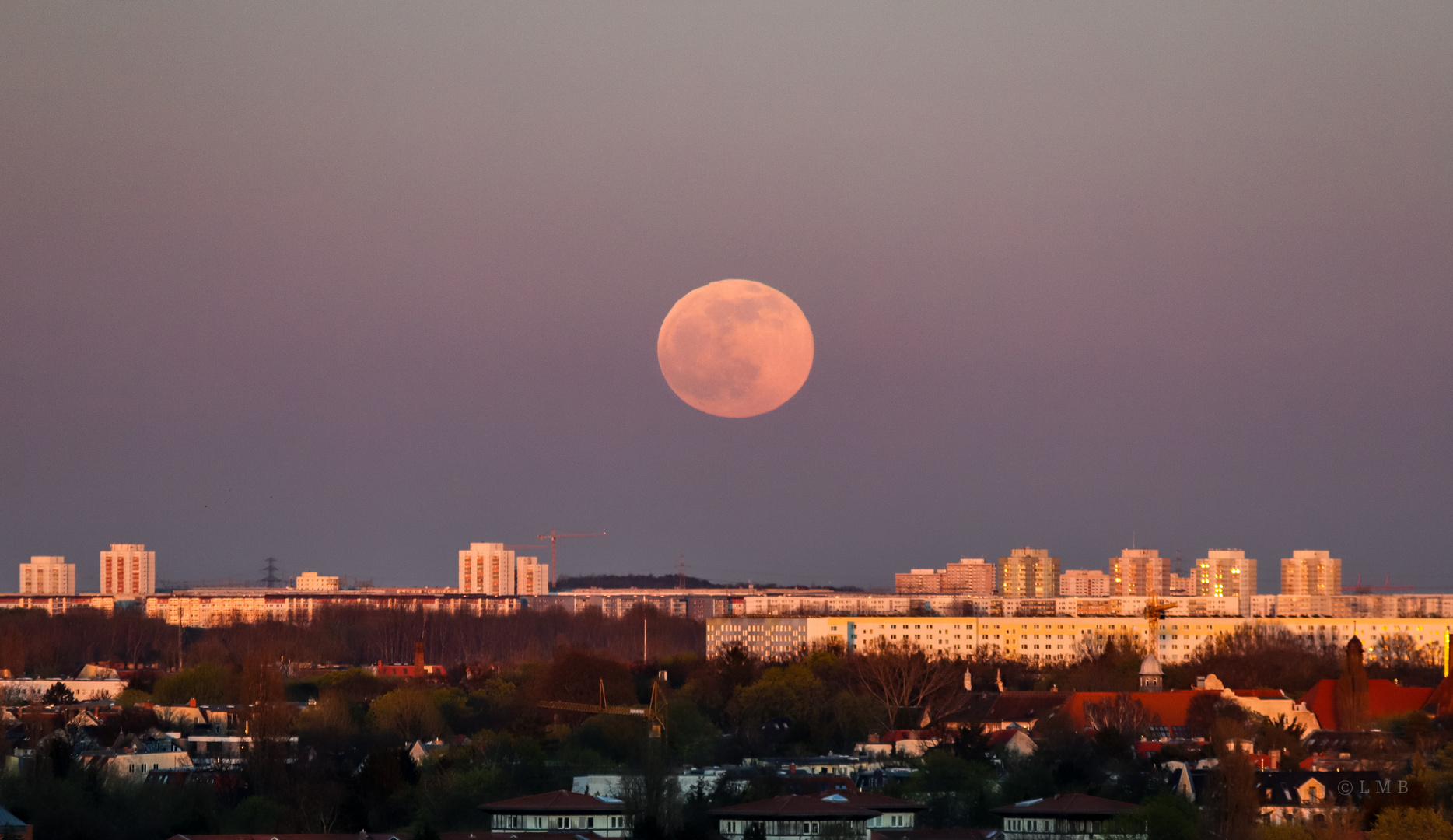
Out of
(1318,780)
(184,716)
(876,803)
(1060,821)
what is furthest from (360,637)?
(1060,821)

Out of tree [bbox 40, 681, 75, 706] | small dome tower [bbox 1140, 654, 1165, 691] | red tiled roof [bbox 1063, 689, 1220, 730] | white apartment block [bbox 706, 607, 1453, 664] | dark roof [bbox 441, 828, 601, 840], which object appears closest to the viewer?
dark roof [bbox 441, 828, 601, 840]

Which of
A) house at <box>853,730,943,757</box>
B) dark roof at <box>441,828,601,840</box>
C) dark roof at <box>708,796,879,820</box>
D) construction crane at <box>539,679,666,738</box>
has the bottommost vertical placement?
dark roof at <box>441,828,601,840</box>

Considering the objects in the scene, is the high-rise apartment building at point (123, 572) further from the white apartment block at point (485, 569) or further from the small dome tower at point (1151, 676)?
the small dome tower at point (1151, 676)

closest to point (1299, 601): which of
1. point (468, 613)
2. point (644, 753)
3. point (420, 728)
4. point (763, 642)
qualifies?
point (763, 642)

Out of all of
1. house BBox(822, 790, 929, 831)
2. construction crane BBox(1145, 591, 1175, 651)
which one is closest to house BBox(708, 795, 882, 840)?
house BBox(822, 790, 929, 831)

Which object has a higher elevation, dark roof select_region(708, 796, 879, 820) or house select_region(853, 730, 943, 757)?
dark roof select_region(708, 796, 879, 820)

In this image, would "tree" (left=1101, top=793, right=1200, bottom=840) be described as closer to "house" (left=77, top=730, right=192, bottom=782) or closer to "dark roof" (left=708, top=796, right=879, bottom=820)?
"dark roof" (left=708, top=796, right=879, bottom=820)

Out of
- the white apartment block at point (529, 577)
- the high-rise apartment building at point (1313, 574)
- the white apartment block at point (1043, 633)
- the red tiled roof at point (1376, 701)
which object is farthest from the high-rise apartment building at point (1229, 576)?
the red tiled roof at point (1376, 701)
